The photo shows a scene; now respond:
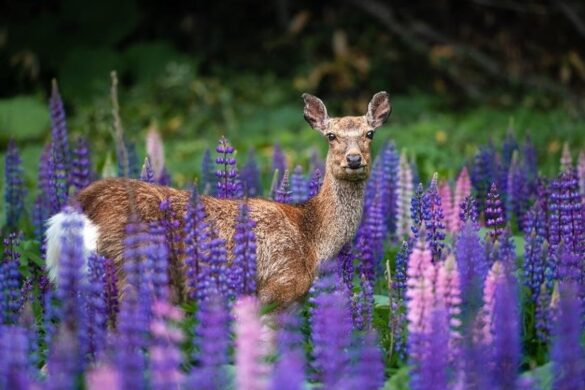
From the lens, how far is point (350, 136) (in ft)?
21.8

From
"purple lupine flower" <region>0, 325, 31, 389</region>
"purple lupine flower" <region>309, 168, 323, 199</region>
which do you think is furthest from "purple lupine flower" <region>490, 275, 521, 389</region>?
"purple lupine flower" <region>309, 168, 323, 199</region>

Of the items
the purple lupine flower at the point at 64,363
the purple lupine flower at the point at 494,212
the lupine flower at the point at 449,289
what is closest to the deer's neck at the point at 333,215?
the purple lupine flower at the point at 494,212

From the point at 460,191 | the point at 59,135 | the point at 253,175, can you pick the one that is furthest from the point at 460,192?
the point at 59,135

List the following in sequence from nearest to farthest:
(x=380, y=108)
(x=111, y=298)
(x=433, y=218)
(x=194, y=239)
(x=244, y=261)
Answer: (x=111, y=298)
(x=244, y=261)
(x=194, y=239)
(x=433, y=218)
(x=380, y=108)

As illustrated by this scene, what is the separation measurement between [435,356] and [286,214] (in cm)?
243

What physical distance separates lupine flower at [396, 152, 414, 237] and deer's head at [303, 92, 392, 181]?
119 cm

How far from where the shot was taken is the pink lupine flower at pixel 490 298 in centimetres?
461

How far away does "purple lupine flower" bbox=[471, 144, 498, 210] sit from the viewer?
27.1 feet

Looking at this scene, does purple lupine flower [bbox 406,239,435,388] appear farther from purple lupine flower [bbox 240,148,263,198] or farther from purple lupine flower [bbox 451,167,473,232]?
purple lupine flower [bbox 240,148,263,198]

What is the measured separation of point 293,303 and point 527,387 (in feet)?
6.99

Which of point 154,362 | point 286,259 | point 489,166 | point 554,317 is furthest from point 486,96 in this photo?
point 154,362

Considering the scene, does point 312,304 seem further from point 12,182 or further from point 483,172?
point 12,182

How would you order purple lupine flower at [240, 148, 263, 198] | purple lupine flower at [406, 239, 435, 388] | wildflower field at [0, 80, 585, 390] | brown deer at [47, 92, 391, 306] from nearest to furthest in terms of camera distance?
wildflower field at [0, 80, 585, 390]
purple lupine flower at [406, 239, 435, 388]
brown deer at [47, 92, 391, 306]
purple lupine flower at [240, 148, 263, 198]

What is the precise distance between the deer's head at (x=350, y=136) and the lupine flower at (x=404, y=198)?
3.92 feet
